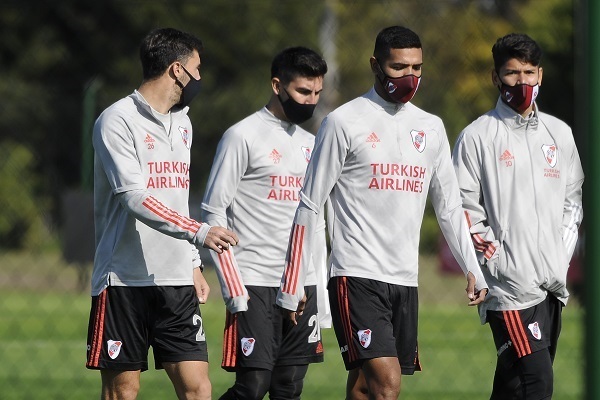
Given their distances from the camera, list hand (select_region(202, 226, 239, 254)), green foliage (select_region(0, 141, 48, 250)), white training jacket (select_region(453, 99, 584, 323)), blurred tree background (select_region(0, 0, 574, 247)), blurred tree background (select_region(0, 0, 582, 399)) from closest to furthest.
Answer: hand (select_region(202, 226, 239, 254)) < white training jacket (select_region(453, 99, 584, 323)) < blurred tree background (select_region(0, 0, 582, 399)) < blurred tree background (select_region(0, 0, 574, 247)) < green foliage (select_region(0, 141, 48, 250))

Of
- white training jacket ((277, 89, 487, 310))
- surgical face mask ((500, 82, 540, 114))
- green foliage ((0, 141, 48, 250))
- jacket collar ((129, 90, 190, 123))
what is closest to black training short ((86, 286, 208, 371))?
white training jacket ((277, 89, 487, 310))

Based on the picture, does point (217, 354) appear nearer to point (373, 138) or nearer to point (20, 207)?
point (373, 138)

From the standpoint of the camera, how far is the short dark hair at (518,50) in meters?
5.52

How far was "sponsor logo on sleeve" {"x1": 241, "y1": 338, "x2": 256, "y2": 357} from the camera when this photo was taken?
5.75 m

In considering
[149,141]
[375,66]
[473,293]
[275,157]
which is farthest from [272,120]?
[473,293]

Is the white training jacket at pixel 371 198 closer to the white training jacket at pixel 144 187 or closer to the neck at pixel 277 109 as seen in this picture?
the white training jacket at pixel 144 187

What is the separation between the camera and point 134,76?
18.0 m

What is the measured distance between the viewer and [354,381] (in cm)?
554

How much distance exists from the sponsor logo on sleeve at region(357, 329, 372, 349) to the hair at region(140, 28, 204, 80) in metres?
1.33

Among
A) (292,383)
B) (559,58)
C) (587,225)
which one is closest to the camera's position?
(587,225)

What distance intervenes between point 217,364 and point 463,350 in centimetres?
229

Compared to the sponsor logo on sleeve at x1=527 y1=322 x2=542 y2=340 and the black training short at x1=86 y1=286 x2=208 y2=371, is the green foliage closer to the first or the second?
the black training short at x1=86 y1=286 x2=208 y2=371

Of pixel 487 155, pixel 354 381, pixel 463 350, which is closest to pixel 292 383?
pixel 354 381

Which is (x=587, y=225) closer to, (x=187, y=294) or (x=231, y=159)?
(x=187, y=294)
